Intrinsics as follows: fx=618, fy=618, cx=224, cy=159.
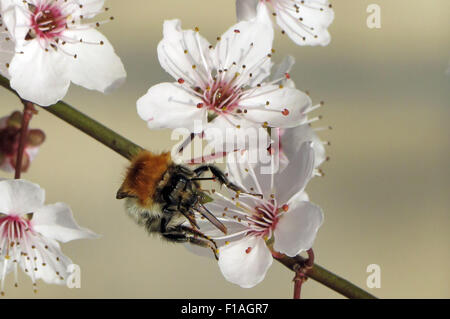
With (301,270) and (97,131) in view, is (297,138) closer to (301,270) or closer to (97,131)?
(301,270)

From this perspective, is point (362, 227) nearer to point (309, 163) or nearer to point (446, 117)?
point (446, 117)

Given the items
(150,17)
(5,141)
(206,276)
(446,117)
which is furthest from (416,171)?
(5,141)

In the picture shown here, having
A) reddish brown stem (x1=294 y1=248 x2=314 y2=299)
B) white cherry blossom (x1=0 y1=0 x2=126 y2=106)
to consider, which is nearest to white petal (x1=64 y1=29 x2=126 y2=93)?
white cherry blossom (x1=0 y1=0 x2=126 y2=106)

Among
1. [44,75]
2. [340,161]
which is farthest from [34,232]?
[340,161]

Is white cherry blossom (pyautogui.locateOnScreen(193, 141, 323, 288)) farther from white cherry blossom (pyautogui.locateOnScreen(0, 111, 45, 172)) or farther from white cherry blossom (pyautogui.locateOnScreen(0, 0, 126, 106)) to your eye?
white cherry blossom (pyautogui.locateOnScreen(0, 111, 45, 172))

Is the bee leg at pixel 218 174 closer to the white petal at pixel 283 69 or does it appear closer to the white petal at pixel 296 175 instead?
the white petal at pixel 296 175
